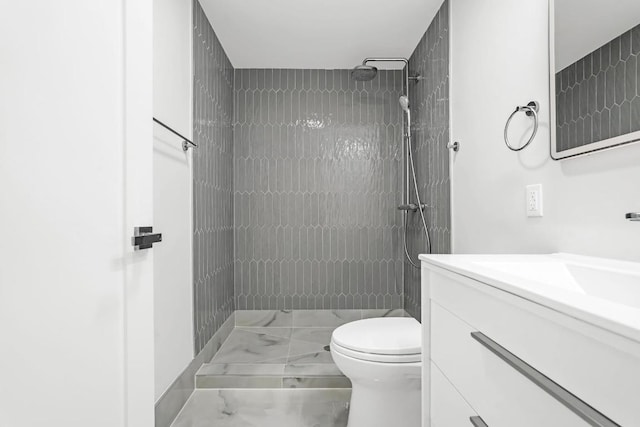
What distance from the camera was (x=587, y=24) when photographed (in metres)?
1.04

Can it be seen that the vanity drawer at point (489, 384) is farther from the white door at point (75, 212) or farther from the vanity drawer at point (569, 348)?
the white door at point (75, 212)

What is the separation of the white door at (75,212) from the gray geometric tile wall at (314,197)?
80.3 inches

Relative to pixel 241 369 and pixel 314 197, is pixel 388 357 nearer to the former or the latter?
pixel 241 369

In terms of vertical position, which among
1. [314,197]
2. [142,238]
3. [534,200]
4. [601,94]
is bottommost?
[142,238]

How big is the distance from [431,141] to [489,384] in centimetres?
188

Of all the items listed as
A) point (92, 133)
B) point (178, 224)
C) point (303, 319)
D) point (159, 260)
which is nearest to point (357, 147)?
point (303, 319)

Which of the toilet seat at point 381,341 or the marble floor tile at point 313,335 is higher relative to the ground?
the toilet seat at point 381,341

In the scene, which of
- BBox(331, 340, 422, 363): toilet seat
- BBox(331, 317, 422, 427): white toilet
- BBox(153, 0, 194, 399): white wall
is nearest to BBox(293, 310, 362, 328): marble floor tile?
BBox(153, 0, 194, 399): white wall

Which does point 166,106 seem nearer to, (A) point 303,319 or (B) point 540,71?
(B) point 540,71

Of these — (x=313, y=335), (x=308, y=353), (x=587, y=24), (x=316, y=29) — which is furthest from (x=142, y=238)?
(x=313, y=335)

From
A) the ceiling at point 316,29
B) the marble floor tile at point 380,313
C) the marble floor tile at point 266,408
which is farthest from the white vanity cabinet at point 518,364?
the marble floor tile at point 380,313

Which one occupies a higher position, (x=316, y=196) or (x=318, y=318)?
(x=316, y=196)

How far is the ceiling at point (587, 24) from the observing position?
93 cm

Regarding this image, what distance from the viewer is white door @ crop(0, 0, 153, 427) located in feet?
1.93
